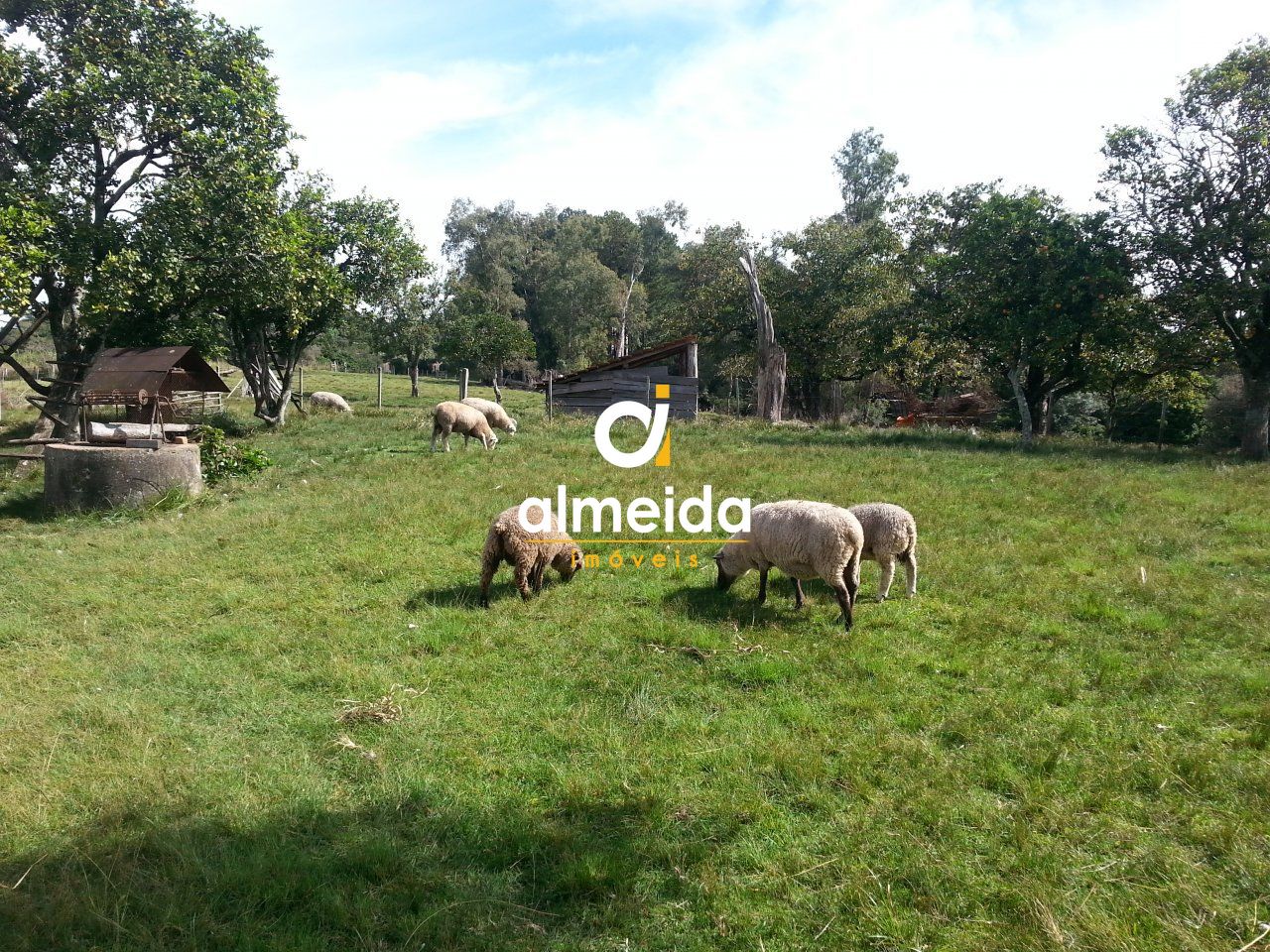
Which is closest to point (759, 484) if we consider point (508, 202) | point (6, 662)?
point (6, 662)

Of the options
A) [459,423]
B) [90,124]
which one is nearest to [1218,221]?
[459,423]

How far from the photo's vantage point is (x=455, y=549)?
376 inches

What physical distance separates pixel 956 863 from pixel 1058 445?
18.9 meters

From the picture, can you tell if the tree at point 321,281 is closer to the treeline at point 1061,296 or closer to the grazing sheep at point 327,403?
the grazing sheep at point 327,403

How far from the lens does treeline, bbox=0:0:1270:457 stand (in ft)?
52.3

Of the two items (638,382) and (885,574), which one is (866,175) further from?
(885,574)

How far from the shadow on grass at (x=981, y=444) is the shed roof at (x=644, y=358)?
4877 mm

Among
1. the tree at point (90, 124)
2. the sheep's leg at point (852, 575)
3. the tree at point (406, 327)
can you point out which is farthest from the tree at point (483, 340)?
the sheep's leg at point (852, 575)

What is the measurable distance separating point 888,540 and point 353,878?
6033 millimetres

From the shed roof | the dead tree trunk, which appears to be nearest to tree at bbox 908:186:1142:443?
the dead tree trunk

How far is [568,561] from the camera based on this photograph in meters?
8.55

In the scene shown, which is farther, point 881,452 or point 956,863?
point 881,452

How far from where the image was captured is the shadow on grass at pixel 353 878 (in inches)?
133

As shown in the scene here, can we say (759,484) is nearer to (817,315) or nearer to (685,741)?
(685,741)
